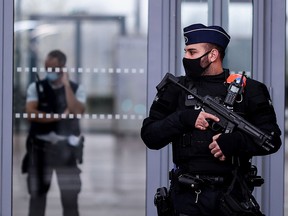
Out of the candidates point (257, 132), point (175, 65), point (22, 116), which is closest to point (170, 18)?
point (175, 65)

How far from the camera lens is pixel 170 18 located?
21.7 ft

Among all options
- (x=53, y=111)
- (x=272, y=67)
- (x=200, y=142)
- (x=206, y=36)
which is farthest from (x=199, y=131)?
(x=53, y=111)

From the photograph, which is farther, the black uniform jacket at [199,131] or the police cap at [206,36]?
the police cap at [206,36]

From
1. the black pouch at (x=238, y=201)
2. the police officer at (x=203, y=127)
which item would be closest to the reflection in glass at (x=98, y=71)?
the police officer at (x=203, y=127)

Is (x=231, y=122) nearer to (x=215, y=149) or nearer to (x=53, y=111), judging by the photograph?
(x=215, y=149)

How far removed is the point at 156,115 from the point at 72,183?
1.63 m

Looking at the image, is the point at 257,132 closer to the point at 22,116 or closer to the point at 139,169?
the point at 139,169

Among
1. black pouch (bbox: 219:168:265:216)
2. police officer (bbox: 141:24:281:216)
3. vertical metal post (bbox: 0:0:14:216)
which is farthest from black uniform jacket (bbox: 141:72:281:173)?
vertical metal post (bbox: 0:0:14:216)

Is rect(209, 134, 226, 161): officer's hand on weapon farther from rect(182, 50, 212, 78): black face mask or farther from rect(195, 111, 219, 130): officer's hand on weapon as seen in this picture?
rect(182, 50, 212, 78): black face mask

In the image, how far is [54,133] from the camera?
6.71 m

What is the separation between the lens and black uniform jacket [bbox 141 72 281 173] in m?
5.07

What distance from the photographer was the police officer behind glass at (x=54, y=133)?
6.71 m

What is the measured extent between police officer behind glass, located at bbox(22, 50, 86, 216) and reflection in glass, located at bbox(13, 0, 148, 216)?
45 mm

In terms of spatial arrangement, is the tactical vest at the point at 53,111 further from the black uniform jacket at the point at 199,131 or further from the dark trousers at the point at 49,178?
the black uniform jacket at the point at 199,131
